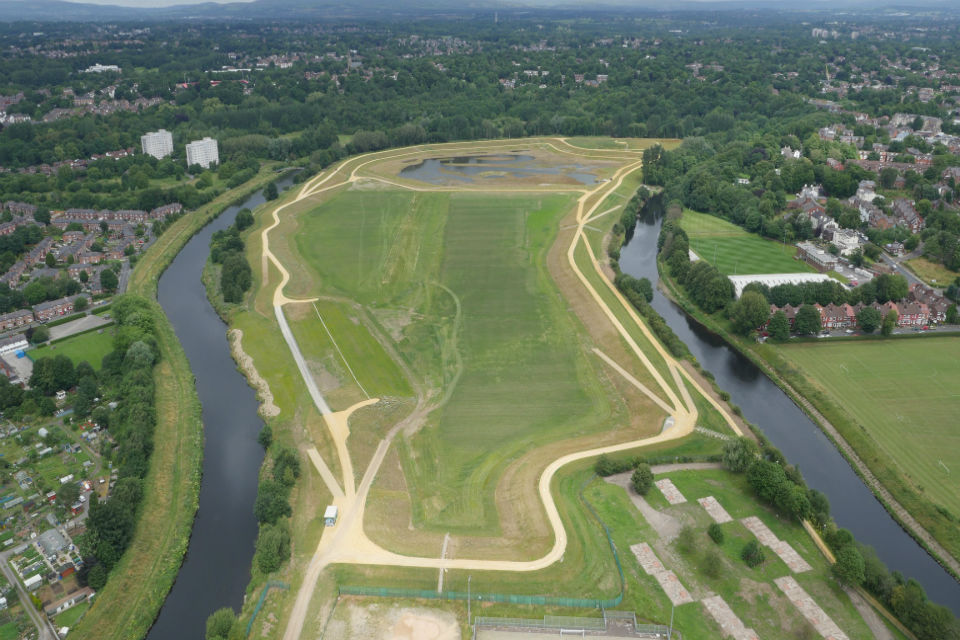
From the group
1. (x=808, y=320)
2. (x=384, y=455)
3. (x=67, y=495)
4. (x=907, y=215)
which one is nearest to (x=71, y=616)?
(x=67, y=495)

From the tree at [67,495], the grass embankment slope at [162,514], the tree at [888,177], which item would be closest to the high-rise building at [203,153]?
the grass embankment slope at [162,514]

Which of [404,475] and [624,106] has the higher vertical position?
[624,106]

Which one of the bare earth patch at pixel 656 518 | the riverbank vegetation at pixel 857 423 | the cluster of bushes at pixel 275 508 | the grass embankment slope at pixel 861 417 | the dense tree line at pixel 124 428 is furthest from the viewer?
the grass embankment slope at pixel 861 417

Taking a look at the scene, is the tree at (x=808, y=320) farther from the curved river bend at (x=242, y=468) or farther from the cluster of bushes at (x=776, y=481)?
the cluster of bushes at (x=776, y=481)

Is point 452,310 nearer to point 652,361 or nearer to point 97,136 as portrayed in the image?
point 652,361

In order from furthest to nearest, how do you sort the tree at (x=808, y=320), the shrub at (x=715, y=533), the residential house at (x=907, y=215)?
the residential house at (x=907, y=215)
the tree at (x=808, y=320)
the shrub at (x=715, y=533)

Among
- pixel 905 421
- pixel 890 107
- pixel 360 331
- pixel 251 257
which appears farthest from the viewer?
pixel 890 107

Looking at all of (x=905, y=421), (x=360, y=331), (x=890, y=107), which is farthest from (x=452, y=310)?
(x=890, y=107)
